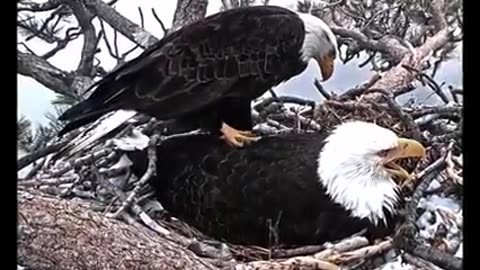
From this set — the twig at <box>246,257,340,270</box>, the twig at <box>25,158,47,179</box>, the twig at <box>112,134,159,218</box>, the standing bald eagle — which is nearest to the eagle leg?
the standing bald eagle

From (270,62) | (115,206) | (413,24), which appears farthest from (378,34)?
(115,206)

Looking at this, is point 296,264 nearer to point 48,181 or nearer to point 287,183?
point 287,183

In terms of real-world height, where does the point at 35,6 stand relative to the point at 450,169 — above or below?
above

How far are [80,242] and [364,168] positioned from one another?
55cm

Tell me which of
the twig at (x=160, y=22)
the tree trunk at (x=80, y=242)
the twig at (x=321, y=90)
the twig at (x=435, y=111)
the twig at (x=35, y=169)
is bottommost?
the tree trunk at (x=80, y=242)

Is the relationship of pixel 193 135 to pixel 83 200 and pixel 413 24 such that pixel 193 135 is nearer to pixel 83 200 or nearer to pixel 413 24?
pixel 83 200

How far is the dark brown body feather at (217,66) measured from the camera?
4.82ft

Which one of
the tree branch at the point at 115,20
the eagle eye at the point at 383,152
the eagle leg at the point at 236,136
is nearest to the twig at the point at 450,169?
the eagle eye at the point at 383,152

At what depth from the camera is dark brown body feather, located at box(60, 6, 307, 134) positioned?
57.9 inches

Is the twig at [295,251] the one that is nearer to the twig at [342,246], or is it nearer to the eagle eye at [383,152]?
the twig at [342,246]

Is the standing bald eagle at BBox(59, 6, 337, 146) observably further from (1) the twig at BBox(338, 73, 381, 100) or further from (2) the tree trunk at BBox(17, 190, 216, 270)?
(2) the tree trunk at BBox(17, 190, 216, 270)

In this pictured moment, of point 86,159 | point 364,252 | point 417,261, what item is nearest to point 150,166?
point 86,159

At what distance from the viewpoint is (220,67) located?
58.1 inches

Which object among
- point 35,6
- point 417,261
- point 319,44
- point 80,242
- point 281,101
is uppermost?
point 35,6
